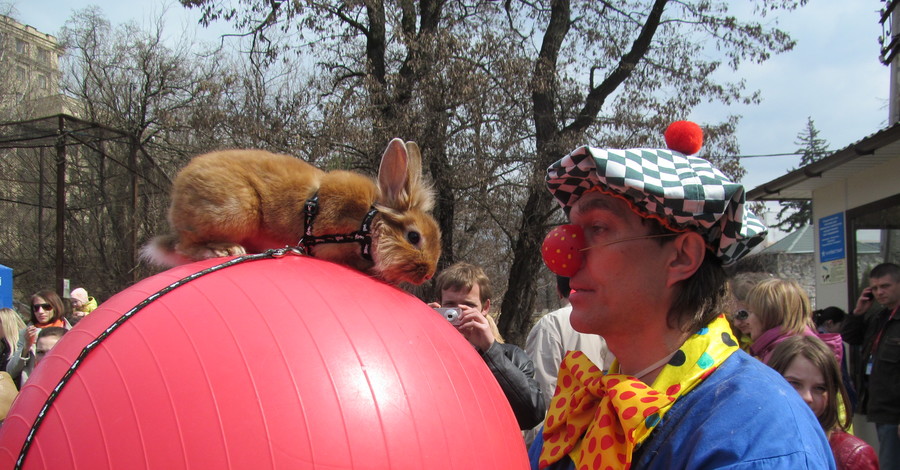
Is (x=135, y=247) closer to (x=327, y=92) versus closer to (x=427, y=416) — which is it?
(x=327, y=92)

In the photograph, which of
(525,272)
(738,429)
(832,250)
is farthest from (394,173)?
(525,272)

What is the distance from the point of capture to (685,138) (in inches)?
70.7

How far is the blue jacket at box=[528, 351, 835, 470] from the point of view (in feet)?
4.17

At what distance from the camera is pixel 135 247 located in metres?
12.6

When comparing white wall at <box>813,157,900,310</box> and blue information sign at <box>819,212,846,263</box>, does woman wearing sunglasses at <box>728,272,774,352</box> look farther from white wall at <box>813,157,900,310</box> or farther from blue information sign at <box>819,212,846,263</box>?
blue information sign at <box>819,212,846,263</box>

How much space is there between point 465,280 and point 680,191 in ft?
8.30

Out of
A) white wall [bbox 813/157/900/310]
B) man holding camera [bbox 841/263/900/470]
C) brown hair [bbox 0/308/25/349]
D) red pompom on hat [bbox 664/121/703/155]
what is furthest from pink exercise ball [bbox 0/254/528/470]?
white wall [bbox 813/157/900/310]

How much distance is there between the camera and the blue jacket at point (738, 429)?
1271 mm

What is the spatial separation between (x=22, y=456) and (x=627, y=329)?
1411mm

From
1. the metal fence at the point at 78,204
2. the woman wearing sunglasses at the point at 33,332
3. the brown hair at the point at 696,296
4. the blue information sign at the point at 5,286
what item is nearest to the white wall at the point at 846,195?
the brown hair at the point at 696,296

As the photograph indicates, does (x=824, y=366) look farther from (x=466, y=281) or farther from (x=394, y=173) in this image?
(x=394, y=173)

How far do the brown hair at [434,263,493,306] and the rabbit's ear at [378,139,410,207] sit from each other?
1.86 meters

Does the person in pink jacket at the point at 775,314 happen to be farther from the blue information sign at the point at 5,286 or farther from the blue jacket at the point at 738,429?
the blue information sign at the point at 5,286

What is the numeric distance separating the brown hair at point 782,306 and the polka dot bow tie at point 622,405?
316cm
